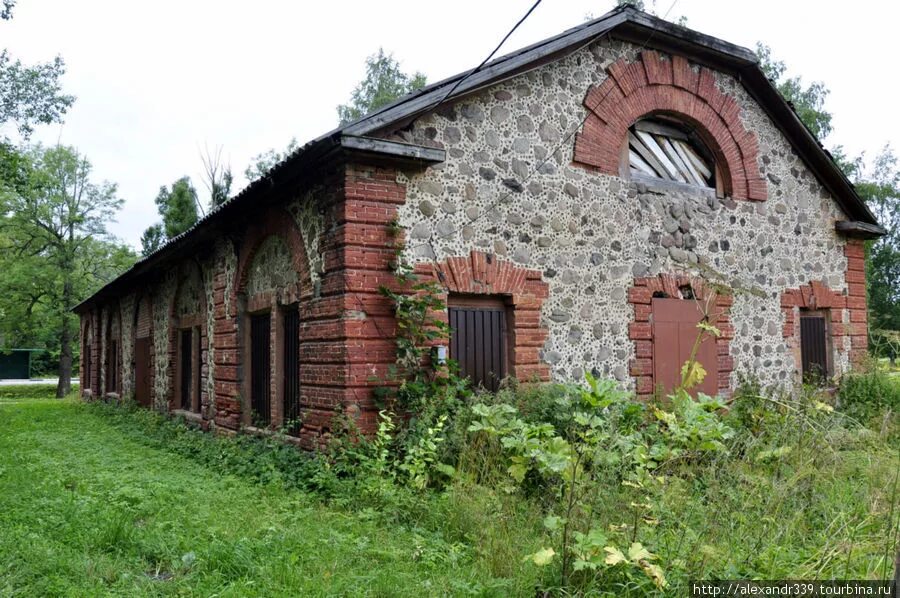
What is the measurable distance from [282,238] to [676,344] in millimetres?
5843

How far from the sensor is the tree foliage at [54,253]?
3067 centimetres

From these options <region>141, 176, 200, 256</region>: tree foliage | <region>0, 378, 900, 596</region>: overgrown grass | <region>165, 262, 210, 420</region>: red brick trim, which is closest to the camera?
<region>0, 378, 900, 596</region>: overgrown grass

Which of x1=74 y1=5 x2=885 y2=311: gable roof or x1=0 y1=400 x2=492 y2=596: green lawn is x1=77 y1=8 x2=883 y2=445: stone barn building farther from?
x1=0 y1=400 x2=492 y2=596: green lawn

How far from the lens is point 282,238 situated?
31.7 ft

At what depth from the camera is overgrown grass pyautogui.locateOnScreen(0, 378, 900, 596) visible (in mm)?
4508

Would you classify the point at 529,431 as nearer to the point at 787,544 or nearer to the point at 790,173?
the point at 787,544

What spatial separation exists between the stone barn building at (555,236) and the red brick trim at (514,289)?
3 centimetres

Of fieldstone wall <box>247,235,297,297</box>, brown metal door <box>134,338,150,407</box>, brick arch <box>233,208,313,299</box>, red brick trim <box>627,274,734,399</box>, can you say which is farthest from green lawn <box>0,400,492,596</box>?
brown metal door <box>134,338,150,407</box>

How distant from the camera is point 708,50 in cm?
1076

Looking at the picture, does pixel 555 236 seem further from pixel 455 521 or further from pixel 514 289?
pixel 455 521

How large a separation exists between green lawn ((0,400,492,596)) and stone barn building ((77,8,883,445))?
66.6 inches

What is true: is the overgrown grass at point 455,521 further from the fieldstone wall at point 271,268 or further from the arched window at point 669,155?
the arched window at point 669,155

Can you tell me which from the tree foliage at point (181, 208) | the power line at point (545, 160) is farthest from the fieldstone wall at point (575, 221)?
the tree foliage at point (181, 208)

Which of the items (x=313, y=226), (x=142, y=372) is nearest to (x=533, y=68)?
(x=313, y=226)
